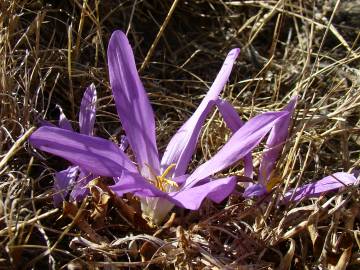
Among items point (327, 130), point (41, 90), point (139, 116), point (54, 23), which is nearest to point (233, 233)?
point (139, 116)

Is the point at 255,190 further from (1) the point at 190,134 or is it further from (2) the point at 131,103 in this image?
(2) the point at 131,103

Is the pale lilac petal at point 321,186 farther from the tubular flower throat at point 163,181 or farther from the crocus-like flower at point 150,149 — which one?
the tubular flower throat at point 163,181

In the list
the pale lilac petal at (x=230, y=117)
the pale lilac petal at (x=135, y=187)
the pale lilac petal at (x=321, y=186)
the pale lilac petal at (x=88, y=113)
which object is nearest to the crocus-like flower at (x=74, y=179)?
the pale lilac petal at (x=88, y=113)

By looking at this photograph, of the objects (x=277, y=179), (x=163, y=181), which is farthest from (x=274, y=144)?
(x=163, y=181)

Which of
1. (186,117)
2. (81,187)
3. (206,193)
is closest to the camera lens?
(206,193)

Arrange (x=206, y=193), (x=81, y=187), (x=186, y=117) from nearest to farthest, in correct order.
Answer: (x=206, y=193) → (x=81, y=187) → (x=186, y=117)

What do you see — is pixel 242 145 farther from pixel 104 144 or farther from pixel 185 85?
pixel 185 85
